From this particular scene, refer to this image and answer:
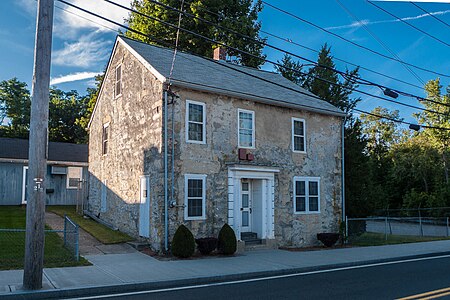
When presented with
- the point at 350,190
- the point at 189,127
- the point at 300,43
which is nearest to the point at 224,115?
the point at 189,127

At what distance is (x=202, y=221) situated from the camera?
1519 cm

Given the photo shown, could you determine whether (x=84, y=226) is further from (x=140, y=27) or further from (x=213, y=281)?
(x=140, y=27)

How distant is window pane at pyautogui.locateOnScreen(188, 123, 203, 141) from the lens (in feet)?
50.7

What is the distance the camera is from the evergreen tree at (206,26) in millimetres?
32781

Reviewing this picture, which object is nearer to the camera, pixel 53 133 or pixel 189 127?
pixel 189 127

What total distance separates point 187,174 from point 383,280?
7.47 metres

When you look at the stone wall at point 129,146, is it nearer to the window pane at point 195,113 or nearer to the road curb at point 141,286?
the window pane at point 195,113

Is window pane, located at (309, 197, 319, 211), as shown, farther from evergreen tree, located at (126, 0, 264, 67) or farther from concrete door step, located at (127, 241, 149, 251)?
evergreen tree, located at (126, 0, 264, 67)

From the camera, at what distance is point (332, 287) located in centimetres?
950

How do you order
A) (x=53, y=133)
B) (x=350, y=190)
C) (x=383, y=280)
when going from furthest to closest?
(x=53, y=133) < (x=350, y=190) < (x=383, y=280)

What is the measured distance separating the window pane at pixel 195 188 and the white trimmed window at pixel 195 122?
4.82 feet

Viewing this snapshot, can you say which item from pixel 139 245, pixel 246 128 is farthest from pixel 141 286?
pixel 246 128

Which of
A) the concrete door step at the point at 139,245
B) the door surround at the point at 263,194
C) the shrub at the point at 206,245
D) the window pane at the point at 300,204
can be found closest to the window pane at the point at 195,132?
the door surround at the point at 263,194

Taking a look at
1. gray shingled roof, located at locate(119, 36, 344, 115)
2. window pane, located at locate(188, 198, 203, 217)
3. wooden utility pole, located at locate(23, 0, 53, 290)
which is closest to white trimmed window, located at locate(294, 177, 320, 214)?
gray shingled roof, located at locate(119, 36, 344, 115)
